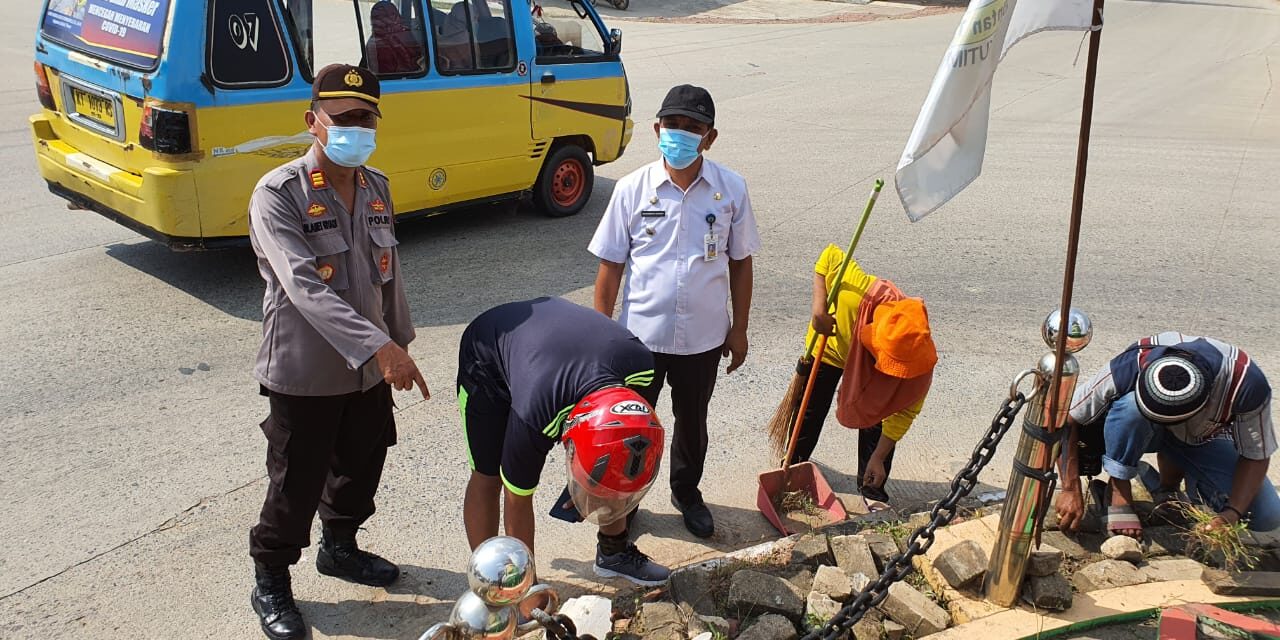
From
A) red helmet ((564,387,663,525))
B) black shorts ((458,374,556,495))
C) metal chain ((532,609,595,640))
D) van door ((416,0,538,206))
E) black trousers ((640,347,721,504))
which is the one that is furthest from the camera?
van door ((416,0,538,206))

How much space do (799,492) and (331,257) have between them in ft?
7.79

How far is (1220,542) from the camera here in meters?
3.83

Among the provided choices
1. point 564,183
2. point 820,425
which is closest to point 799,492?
point 820,425

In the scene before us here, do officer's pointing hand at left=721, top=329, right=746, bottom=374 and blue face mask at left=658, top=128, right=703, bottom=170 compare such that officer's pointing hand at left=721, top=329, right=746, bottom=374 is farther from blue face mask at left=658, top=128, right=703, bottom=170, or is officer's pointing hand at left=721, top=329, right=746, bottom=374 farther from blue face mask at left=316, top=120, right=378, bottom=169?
blue face mask at left=316, top=120, right=378, bottom=169

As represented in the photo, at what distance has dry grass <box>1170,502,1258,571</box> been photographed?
150 inches

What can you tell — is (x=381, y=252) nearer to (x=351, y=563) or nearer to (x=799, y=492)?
(x=351, y=563)

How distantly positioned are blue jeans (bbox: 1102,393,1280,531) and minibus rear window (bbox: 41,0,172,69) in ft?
17.7

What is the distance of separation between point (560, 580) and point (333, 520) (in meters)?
0.90

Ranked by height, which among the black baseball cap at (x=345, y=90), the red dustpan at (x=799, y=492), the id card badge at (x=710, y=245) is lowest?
the red dustpan at (x=799, y=492)

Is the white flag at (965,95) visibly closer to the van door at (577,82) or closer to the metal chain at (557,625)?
the metal chain at (557,625)

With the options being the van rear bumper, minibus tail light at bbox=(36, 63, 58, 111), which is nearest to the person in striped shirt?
the van rear bumper

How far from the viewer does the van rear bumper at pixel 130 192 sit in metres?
6.01

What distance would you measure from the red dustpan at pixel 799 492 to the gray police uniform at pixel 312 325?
1789 millimetres

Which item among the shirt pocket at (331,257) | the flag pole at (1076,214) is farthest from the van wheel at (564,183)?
the flag pole at (1076,214)
